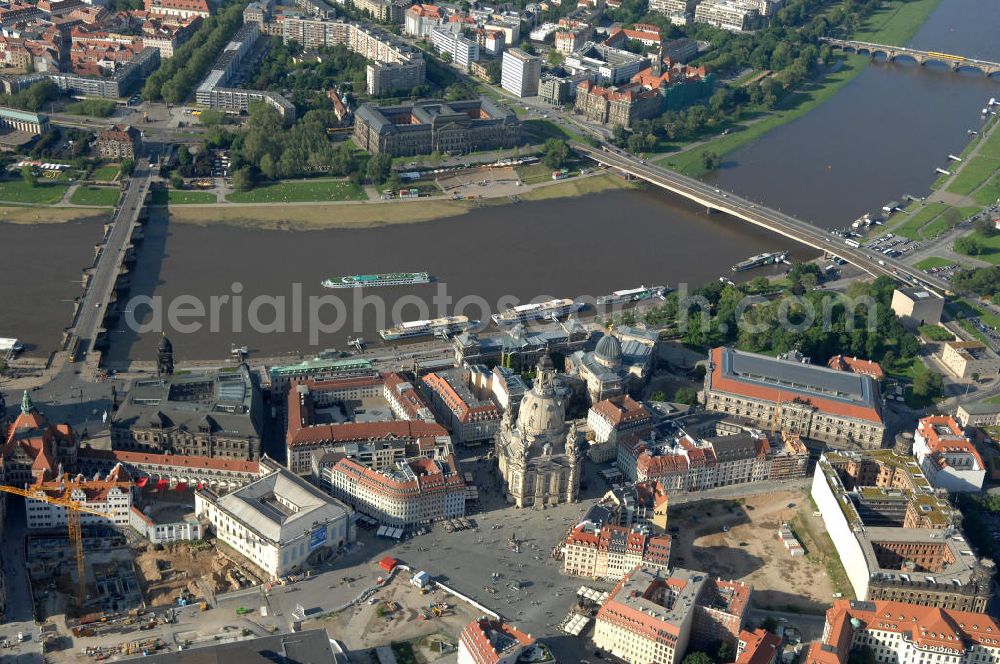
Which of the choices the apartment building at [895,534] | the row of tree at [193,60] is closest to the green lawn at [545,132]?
the row of tree at [193,60]

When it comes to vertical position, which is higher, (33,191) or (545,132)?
(545,132)

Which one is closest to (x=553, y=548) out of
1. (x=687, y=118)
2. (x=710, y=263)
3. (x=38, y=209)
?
(x=710, y=263)

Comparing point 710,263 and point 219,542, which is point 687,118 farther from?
point 219,542

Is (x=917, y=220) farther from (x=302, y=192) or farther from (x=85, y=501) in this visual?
(x=85, y=501)

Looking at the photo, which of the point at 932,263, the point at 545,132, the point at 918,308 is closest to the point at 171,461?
the point at 918,308

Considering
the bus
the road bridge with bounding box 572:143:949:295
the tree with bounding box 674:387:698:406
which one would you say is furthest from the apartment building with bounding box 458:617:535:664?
the road bridge with bounding box 572:143:949:295

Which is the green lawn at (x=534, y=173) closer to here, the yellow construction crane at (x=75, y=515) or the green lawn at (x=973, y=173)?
the green lawn at (x=973, y=173)
